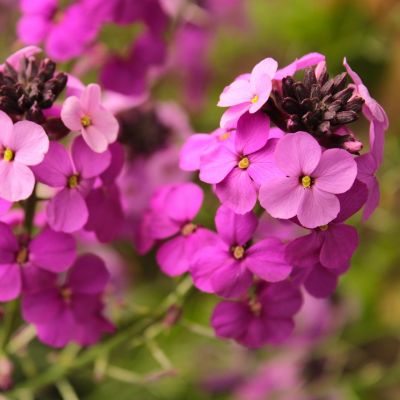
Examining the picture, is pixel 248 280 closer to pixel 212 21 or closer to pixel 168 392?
pixel 168 392

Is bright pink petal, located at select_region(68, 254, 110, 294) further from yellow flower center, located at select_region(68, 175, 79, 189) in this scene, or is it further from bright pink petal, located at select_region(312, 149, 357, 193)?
bright pink petal, located at select_region(312, 149, 357, 193)

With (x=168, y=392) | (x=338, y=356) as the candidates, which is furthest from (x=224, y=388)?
(x=338, y=356)

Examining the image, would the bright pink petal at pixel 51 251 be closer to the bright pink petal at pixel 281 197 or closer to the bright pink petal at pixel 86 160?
the bright pink petal at pixel 86 160

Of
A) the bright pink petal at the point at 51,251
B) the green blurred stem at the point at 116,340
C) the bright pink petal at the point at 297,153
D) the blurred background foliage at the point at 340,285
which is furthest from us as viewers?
the blurred background foliage at the point at 340,285

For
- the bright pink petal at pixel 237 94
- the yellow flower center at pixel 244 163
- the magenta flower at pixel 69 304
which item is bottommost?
the magenta flower at pixel 69 304

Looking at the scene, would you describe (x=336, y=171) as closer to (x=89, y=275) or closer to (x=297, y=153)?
(x=297, y=153)

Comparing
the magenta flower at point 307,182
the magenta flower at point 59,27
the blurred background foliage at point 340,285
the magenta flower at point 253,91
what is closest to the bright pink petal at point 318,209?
the magenta flower at point 307,182
